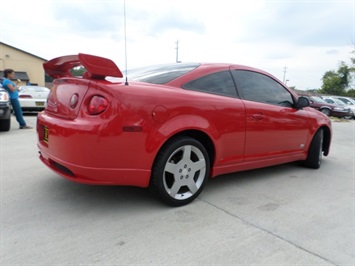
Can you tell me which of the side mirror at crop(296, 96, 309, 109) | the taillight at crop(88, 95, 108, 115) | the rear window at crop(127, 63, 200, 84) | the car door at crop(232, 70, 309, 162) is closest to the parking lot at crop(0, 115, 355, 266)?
the car door at crop(232, 70, 309, 162)

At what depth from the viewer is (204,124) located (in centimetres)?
277

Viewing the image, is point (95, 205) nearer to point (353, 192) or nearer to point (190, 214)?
point (190, 214)

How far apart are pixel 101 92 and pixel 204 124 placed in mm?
1002

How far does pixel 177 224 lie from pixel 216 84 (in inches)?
58.6

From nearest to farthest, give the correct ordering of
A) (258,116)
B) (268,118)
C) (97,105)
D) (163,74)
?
1. (97,105)
2. (163,74)
3. (258,116)
4. (268,118)

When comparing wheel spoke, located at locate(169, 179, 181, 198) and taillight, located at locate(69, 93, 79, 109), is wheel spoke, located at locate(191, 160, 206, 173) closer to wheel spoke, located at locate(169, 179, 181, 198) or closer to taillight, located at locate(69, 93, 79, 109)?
wheel spoke, located at locate(169, 179, 181, 198)

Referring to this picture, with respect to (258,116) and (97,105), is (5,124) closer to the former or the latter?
(97,105)

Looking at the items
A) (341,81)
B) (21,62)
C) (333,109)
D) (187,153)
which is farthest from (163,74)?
(341,81)

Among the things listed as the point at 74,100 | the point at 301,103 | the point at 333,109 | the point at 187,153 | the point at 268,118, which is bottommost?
the point at 333,109

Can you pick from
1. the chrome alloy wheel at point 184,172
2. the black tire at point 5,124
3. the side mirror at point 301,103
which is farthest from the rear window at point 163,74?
the black tire at point 5,124

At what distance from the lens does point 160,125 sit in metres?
2.46

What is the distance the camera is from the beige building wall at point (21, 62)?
1226 inches

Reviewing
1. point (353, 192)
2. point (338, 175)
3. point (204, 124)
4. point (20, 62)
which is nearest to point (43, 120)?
point (204, 124)

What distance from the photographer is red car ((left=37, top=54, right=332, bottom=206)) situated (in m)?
2.30
